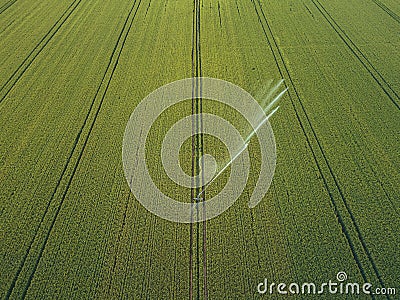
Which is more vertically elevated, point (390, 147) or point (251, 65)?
point (251, 65)

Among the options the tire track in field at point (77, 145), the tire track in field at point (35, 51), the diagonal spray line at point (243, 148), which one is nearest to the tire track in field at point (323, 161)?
the diagonal spray line at point (243, 148)

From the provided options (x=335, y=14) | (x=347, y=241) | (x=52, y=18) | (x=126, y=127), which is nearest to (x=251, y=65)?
(x=126, y=127)

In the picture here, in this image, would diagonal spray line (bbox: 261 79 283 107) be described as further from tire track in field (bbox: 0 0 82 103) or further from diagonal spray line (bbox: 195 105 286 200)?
tire track in field (bbox: 0 0 82 103)

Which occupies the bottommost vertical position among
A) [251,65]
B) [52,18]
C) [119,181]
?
[119,181]

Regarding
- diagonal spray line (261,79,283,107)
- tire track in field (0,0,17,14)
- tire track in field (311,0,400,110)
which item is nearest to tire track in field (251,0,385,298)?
diagonal spray line (261,79,283,107)

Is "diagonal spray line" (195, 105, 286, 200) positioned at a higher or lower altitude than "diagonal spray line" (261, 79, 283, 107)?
lower

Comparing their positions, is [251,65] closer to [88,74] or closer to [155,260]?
[88,74]

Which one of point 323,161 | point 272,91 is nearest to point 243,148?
point 323,161
